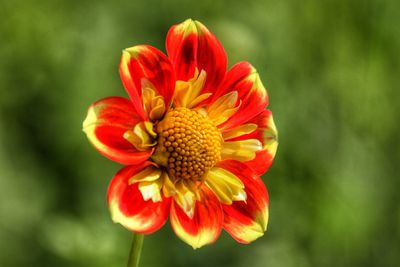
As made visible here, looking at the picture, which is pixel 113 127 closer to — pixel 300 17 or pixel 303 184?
pixel 303 184

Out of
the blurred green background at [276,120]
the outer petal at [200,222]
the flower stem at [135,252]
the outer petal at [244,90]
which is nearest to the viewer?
the flower stem at [135,252]

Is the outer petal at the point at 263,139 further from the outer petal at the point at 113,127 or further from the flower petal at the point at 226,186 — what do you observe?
the outer petal at the point at 113,127

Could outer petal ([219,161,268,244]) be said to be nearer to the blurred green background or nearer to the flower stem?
the flower stem

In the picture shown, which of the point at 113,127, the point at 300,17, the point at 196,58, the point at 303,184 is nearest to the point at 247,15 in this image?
the point at 300,17

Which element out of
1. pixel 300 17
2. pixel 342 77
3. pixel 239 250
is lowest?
pixel 239 250

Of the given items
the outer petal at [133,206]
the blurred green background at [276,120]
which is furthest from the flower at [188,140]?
the blurred green background at [276,120]

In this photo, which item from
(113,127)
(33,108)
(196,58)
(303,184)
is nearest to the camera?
(113,127)

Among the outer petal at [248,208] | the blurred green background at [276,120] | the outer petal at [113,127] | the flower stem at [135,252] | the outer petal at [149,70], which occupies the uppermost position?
the outer petal at [149,70]
